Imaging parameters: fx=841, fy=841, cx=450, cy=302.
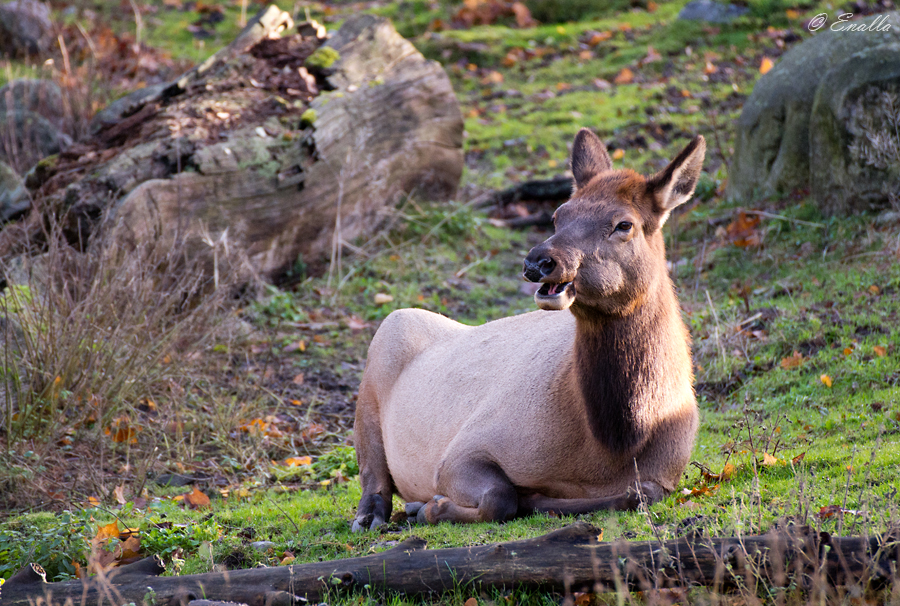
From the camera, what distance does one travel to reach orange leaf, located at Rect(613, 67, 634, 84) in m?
16.0

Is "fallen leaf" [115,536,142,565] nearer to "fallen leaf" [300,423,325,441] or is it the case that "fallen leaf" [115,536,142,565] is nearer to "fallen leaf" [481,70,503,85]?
"fallen leaf" [300,423,325,441]

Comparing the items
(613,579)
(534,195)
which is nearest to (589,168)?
(613,579)

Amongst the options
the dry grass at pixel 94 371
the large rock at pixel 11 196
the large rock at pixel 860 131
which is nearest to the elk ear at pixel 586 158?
the dry grass at pixel 94 371

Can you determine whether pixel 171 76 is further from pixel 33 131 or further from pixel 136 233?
pixel 136 233

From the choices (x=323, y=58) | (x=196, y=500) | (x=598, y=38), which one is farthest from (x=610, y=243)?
(x=598, y=38)

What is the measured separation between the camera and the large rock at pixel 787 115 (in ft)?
31.9

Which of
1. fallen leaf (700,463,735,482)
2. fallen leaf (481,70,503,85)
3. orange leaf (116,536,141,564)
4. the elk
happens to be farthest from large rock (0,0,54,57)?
fallen leaf (700,463,735,482)

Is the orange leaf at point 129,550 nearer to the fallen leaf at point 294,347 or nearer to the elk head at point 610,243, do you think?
the elk head at point 610,243

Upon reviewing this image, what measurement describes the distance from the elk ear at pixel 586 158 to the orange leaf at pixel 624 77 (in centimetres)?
1083

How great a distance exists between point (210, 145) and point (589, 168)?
208 inches

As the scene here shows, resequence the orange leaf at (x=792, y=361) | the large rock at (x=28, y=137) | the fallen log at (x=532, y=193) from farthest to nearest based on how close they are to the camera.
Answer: the fallen log at (x=532, y=193), the large rock at (x=28, y=137), the orange leaf at (x=792, y=361)

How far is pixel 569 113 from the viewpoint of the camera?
49.0 feet

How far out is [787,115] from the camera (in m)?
10.2

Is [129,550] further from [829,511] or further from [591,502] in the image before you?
[829,511]
